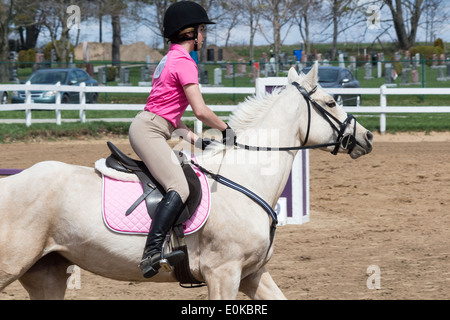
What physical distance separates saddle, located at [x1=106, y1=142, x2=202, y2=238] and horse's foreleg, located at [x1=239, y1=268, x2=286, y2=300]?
2.47 ft

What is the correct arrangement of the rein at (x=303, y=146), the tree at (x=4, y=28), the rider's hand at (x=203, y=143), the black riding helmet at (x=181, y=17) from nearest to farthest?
1. the black riding helmet at (x=181, y=17)
2. the rein at (x=303, y=146)
3. the rider's hand at (x=203, y=143)
4. the tree at (x=4, y=28)

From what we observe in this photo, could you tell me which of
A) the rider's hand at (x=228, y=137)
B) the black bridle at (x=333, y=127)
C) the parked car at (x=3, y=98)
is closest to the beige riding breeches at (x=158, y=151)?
the rider's hand at (x=228, y=137)

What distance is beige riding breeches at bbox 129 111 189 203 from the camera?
4.69 m

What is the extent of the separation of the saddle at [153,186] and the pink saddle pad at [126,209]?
34 millimetres

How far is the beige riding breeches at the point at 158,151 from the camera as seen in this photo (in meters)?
4.69

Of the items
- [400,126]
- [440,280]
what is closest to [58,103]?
[400,126]

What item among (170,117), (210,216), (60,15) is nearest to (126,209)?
(210,216)

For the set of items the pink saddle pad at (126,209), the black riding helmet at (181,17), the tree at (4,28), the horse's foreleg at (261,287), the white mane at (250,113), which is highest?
the tree at (4,28)

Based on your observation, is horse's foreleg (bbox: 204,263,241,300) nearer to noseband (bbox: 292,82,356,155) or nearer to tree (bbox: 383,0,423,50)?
noseband (bbox: 292,82,356,155)

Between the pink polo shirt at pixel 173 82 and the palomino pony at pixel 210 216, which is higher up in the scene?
the pink polo shirt at pixel 173 82

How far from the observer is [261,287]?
5.11 metres

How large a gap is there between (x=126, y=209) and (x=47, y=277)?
0.86m

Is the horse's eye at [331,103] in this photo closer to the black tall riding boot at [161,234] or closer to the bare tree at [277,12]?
the black tall riding boot at [161,234]

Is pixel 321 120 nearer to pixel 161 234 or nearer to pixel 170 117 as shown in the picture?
pixel 170 117
